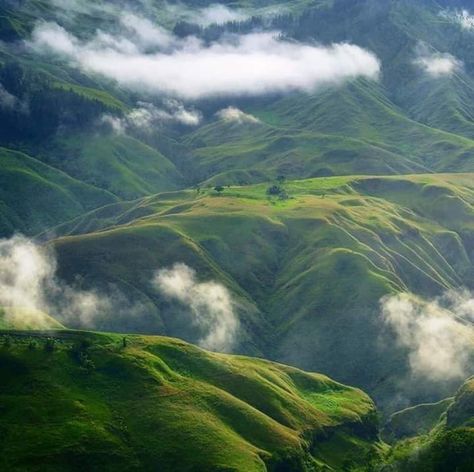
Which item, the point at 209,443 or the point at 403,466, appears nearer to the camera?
the point at 403,466

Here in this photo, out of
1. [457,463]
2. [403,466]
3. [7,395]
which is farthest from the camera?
[7,395]

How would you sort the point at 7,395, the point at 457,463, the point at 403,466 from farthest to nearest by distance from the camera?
the point at 7,395 → the point at 403,466 → the point at 457,463

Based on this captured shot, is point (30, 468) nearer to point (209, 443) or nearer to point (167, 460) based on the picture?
point (167, 460)

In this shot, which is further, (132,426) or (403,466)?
(132,426)

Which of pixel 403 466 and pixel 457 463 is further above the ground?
pixel 457 463

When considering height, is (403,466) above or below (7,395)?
above

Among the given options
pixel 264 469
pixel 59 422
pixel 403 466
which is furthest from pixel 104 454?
pixel 403 466

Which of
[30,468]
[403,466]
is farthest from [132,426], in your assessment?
[403,466]

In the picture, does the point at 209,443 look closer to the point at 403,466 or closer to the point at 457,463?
the point at 403,466

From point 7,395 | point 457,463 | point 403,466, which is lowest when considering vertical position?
point 7,395
